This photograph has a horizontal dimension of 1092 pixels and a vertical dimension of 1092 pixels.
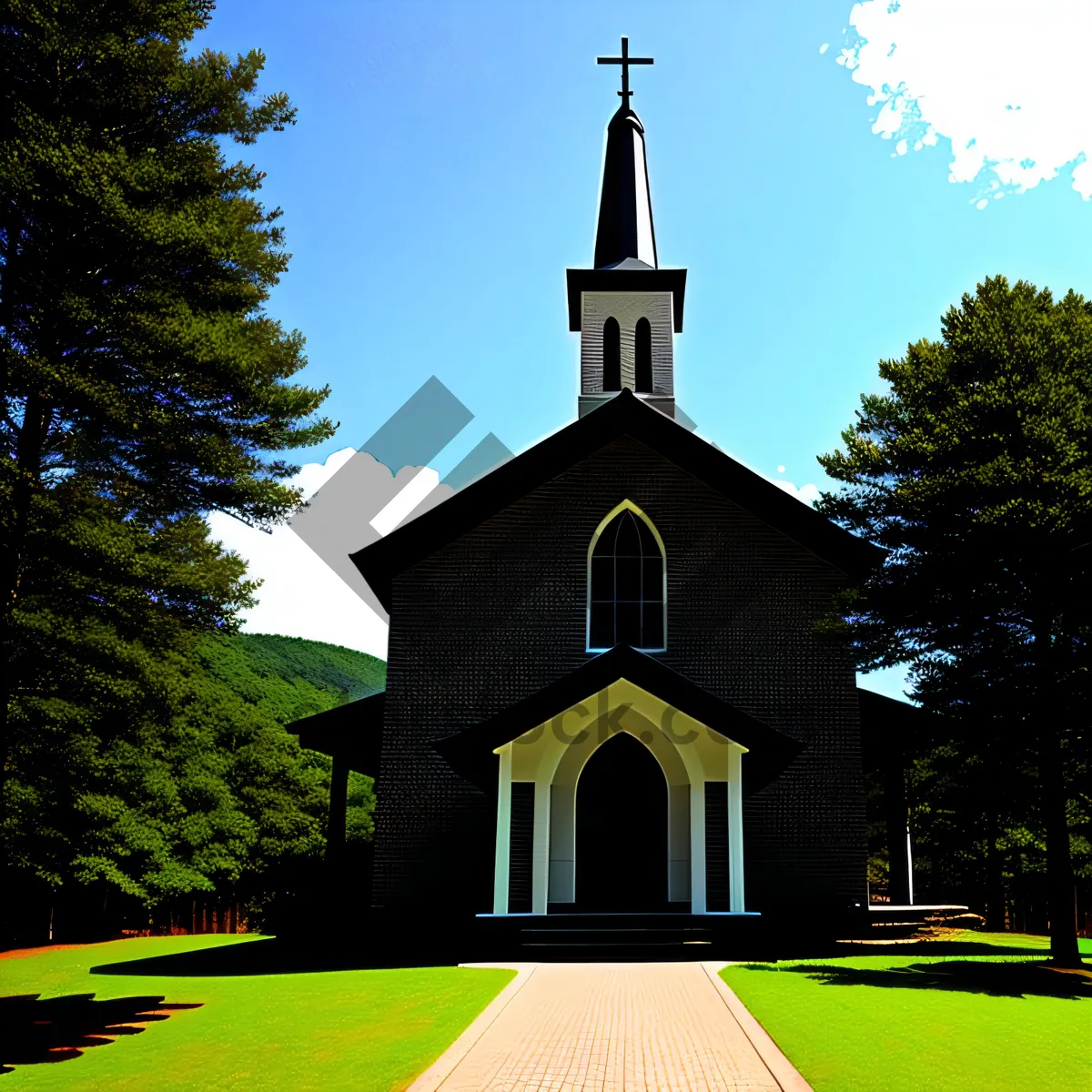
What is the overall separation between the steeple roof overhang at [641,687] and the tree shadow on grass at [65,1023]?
5.38 metres

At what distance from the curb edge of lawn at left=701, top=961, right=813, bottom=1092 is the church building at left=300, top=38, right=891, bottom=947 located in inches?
171

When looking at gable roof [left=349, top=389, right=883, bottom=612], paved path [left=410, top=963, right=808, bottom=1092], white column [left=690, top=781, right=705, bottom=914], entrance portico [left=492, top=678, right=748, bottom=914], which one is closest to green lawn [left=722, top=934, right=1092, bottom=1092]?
paved path [left=410, top=963, right=808, bottom=1092]

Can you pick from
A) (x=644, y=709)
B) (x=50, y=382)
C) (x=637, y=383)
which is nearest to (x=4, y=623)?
(x=50, y=382)

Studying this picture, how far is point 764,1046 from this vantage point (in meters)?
7.55

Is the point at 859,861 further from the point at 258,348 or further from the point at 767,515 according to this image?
the point at 258,348

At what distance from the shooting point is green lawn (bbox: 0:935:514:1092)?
6996 mm

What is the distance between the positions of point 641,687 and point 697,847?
2455 mm

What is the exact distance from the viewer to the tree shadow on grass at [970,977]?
412 inches

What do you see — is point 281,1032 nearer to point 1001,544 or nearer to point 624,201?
point 1001,544

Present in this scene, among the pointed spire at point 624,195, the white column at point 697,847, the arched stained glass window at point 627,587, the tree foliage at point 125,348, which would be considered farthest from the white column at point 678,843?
the pointed spire at point 624,195

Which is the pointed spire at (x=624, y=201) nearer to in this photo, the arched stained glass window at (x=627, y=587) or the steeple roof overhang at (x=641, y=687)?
the arched stained glass window at (x=627, y=587)

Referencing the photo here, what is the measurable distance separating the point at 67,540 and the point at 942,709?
497 inches

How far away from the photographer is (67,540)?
45.2 feet

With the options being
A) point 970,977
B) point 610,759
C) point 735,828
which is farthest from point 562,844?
point 970,977
